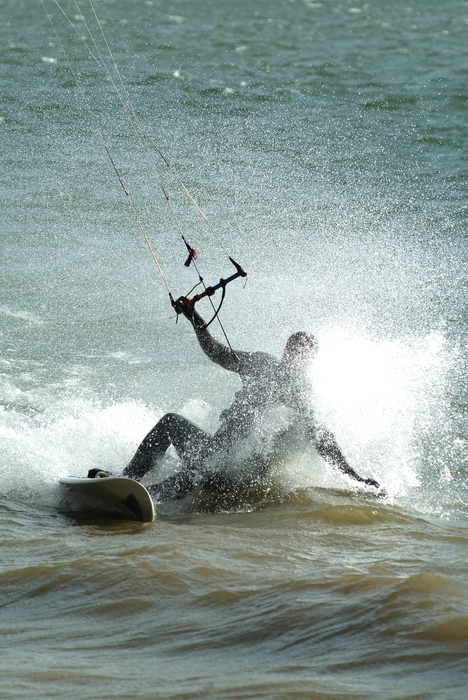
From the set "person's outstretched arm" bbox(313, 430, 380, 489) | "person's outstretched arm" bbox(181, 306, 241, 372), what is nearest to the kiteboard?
"person's outstretched arm" bbox(181, 306, 241, 372)

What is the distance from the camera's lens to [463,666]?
145 inches

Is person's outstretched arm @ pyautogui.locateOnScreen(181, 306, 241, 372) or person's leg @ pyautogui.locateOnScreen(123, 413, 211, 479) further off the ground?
person's outstretched arm @ pyautogui.locateOnScreen(181, 306, 241, 372)

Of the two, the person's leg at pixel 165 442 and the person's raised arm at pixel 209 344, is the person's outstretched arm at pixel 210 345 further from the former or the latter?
the person's leg at pixel 165 442

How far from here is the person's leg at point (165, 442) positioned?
6.17 metres

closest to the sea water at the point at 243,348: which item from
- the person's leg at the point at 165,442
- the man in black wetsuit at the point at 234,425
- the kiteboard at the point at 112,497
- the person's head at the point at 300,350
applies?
the kiteboard at the point at 112,497

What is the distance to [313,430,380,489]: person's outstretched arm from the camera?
243 inches

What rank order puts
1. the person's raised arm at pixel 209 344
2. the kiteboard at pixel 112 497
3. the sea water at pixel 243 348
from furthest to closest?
the person's raised arm at pixel 209 344, the kiteboard at pixel 112 497, the sea water at pixel 243 348

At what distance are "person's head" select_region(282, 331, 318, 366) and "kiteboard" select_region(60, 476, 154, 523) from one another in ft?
4.85

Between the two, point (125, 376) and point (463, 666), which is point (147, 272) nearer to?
point (125, 376)

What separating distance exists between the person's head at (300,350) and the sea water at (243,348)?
81 cm

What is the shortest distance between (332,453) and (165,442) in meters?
1.24

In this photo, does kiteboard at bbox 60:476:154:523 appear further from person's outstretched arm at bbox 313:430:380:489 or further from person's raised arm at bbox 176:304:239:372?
person's outstretched arm at bbox 313:430:380:489

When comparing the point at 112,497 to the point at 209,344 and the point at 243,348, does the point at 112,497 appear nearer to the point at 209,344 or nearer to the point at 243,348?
the point at 209,344

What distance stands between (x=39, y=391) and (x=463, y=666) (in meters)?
5.68
